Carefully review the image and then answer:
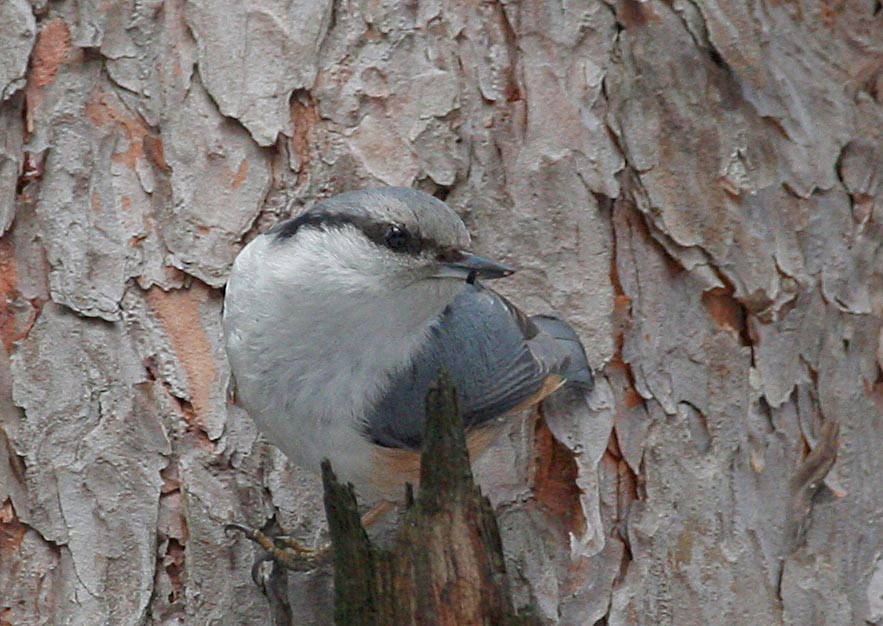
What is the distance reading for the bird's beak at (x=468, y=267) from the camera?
1.80 metres

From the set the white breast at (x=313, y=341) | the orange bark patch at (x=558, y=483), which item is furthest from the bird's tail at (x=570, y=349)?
the white breast at (x=313, y=341)

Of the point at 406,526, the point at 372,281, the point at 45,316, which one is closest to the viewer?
the point at 406,526

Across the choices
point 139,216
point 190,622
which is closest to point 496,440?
point 190,622

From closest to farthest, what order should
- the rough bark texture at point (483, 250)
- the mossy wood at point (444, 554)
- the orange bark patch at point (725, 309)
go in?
the mossy wood at point (444, 554) < the rough bark texture at point (483, 250) < the orange bark patch at point (725, 309)

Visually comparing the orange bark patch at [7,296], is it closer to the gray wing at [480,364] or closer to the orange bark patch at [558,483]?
the gray wing at [480,364]

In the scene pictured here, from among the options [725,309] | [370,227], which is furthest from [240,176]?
[725,309]

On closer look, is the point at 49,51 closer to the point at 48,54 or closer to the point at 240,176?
the point at 48,54

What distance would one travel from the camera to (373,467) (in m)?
1.97

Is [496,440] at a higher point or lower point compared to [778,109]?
lower

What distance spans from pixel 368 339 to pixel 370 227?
20 cm

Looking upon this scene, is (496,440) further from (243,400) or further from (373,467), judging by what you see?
(243,400)

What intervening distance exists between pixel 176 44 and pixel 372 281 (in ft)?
1.98

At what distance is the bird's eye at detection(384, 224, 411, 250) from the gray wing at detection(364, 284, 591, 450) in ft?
0.75

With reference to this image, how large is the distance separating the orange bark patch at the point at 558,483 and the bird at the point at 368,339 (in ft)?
0.38
